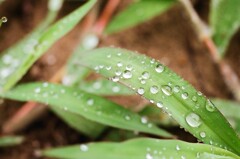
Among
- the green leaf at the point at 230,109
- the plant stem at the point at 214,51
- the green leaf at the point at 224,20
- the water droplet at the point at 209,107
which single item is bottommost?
the water droplet at the point at 209,107

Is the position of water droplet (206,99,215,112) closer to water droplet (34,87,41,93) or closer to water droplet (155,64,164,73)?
water droplet (155,64,164,73)

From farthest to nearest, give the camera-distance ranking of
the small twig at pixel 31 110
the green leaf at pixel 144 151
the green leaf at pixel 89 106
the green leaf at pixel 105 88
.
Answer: the small twig at pixel 31 110 → the green leaf at pixel 105 88 → the green leaf at pixel 89 106 → the green leaf at pixel 144 151

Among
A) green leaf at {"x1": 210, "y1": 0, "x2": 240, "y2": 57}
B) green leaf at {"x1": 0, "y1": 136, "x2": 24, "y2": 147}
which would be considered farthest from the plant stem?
green leaf at {"x1": 0, "y1": 136, "x2": 24, "y2": 147}

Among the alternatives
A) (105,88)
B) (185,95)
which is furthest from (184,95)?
(105,88)

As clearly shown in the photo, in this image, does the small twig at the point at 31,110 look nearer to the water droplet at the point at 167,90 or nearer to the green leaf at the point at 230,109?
the green leaf at the point at 230,109

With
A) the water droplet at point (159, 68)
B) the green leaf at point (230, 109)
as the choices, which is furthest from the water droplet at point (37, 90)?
the green leaf at point (230, 109)

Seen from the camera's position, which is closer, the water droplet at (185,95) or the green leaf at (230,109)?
the water droplet at (185,95)
